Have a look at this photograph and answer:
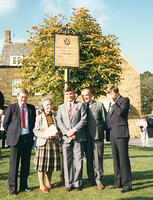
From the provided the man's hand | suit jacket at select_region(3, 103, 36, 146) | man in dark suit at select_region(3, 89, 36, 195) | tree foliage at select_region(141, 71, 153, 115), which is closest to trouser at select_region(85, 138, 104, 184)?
the man's hand

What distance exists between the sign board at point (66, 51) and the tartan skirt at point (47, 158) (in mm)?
2172

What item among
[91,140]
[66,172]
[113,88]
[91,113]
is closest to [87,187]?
[66,172]

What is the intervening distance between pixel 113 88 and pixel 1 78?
2626 cm

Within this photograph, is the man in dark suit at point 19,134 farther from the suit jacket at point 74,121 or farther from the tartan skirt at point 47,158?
the suit jacket at point 74,121

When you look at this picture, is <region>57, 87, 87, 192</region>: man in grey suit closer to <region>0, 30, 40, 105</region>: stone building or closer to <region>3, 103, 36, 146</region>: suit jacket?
<region>3, 103, 36, 146</region>: suit jacket

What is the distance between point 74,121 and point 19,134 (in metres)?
1.17

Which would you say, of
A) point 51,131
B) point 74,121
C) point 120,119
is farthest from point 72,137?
point 120,119

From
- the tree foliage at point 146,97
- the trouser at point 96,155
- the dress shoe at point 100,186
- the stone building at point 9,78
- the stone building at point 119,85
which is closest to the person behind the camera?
the dress shoe at point 100,186

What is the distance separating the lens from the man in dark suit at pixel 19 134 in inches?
199

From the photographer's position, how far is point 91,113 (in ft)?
18.2

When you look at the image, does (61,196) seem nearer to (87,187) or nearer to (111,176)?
(87,187)

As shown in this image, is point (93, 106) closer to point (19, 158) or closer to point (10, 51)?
point (19, 158)

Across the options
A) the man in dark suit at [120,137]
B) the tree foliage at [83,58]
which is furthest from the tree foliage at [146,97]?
the man in dark suit at [120,137]

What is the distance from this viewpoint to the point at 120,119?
526 cm
